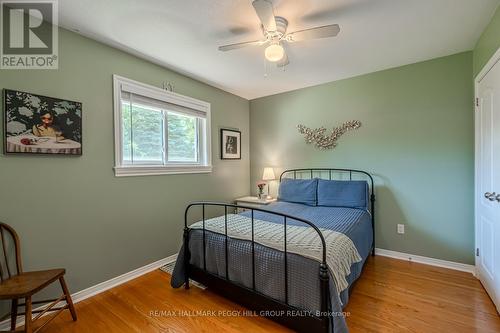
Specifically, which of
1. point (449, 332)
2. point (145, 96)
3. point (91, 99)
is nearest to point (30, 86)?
point (91, 99)

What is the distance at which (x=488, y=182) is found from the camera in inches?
81.7

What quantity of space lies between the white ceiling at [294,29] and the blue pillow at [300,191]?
59.7 inches

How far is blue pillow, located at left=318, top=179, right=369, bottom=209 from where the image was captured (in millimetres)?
2854

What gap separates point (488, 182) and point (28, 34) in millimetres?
4149

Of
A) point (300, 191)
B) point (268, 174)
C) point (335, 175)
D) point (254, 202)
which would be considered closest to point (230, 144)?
point (268, 174)

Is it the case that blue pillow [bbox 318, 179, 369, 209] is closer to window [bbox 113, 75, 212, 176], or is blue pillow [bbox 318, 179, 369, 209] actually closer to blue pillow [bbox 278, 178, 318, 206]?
blue pillow [bbox 278, 178, 318, 206]

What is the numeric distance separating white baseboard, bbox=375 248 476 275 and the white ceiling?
2369mm

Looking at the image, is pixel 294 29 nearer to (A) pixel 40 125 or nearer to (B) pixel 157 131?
(B) pixel 157 131

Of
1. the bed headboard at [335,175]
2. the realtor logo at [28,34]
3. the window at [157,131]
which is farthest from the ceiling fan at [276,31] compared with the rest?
the bed headboard at [335,175]

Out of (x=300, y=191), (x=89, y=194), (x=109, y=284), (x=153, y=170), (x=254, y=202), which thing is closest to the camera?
(x=89, y=194)

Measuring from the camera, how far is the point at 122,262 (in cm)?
246

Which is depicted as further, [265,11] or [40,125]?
[40,125]

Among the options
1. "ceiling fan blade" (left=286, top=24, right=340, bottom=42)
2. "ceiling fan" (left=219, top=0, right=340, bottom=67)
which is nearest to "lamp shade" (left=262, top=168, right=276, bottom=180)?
"ceiling fan" (left=219, top=0, right=340, bottom=67)

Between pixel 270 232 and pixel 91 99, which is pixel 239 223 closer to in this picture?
pixel 270 232
